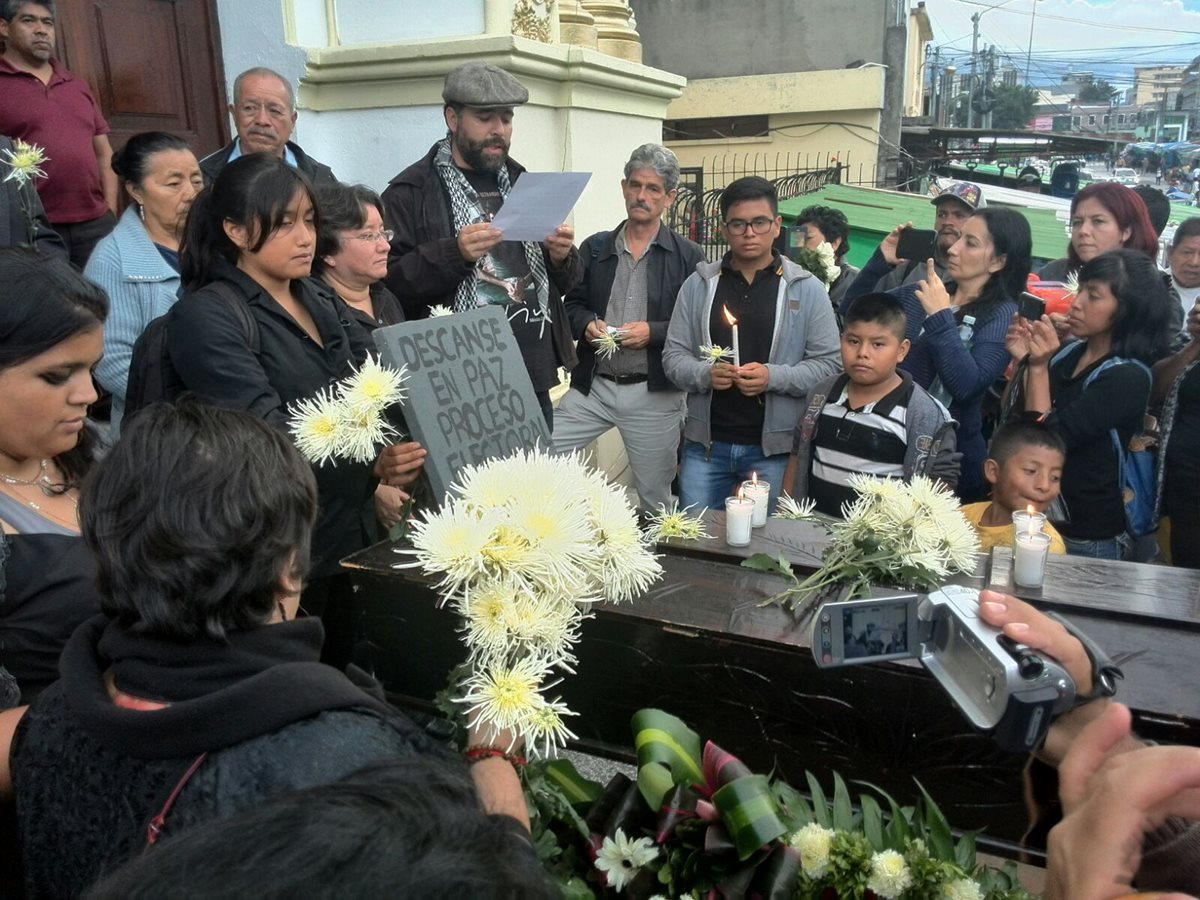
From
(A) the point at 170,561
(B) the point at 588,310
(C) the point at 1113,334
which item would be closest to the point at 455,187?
(B) the point at 588,310

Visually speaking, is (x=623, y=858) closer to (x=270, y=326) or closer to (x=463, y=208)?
(x=270, y=326)

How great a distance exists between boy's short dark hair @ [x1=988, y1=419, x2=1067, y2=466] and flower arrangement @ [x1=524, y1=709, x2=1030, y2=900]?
1648mm

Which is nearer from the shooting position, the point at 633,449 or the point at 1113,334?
the point at 1113,334

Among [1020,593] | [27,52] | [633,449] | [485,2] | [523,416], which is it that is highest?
[485,2]

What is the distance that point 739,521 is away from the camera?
7.35 ft

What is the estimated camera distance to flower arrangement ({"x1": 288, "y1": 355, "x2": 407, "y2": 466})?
2052 mm

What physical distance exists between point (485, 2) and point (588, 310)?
1.82 meters

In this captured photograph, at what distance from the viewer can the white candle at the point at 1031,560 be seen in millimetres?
2010

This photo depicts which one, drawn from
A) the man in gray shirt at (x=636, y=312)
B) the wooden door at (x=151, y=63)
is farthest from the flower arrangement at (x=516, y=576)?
the wooden door at (x=151, y=63)

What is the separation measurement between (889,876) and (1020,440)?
78.6 inches

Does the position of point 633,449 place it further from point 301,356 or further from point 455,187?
point 301,356

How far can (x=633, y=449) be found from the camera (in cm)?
436

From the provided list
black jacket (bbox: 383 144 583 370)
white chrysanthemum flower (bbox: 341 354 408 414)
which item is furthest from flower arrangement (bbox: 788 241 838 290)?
white chrysanthemum flower (bbox: 341 354 408 414)

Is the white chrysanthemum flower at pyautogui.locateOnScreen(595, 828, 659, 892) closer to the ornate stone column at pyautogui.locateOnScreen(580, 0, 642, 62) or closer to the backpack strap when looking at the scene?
the backpack strap
